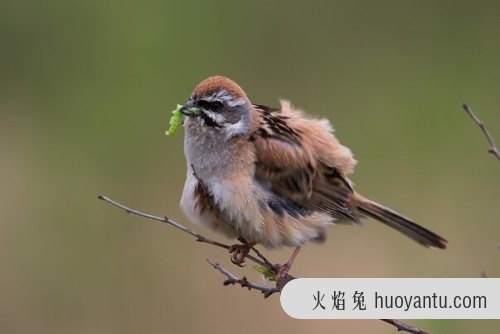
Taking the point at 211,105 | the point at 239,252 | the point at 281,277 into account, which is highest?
the point at 211,105

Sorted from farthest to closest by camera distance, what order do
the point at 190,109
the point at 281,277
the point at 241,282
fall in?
the point at 190,109
the point at 281,277
the point at 241,282

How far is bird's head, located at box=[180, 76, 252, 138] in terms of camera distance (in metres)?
3.74

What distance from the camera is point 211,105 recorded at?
12.4 ft

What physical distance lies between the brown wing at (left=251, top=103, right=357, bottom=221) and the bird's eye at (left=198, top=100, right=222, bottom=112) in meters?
0.26

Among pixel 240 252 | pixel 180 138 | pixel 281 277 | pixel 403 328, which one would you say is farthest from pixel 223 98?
pixel 180 138

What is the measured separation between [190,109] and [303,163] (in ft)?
1.86

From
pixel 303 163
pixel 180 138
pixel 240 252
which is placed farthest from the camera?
pixel 180 138

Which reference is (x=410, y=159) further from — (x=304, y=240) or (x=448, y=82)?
(x=304, y=240)

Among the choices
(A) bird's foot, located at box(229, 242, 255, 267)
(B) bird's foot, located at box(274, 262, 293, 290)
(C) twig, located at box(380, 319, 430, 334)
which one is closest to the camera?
(C) twig, located at box(380, 319, 430, 334)

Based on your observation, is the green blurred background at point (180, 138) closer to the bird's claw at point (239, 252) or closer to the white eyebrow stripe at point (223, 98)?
the bird's claw at point (239, 252)
